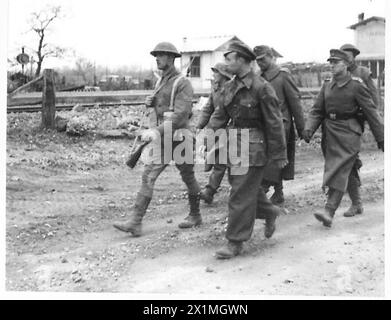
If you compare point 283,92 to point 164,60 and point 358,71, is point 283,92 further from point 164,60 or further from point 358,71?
point 164,60

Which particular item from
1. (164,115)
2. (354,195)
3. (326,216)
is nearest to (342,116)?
(354,195)

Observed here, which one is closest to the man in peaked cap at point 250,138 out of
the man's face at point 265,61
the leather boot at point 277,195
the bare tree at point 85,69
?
the man's face at point 265,61

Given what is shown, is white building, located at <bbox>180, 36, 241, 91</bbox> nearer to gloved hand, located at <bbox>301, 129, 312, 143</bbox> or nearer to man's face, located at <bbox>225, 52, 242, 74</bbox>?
gloved hand, located at <bbox>301, 129, 312, 143</bbox>

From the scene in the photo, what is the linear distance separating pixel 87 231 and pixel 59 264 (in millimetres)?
888

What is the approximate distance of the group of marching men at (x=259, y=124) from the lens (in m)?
5.87

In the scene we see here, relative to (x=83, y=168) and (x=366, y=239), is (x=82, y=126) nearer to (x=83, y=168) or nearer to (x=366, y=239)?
(x=83, y=168)

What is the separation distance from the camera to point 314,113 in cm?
699

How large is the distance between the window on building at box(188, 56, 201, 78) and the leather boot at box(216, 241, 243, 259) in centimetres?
581

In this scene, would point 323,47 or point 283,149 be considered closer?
point 283,149

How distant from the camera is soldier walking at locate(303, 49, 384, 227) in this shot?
6652 millimetres

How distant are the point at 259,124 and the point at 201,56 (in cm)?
670

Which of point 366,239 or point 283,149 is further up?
point 283,149

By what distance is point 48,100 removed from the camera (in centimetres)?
1051
